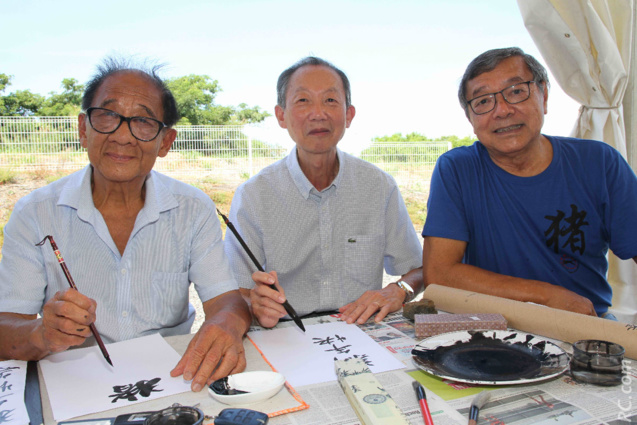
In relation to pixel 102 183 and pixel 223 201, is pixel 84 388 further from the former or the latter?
pixel 223 201

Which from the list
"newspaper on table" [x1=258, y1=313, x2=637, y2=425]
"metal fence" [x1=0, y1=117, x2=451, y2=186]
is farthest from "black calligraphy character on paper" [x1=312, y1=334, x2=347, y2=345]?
"metal fence" [x1=0, y1=117, x2=451, y2=186]

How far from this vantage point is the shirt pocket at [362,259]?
7.64 ft

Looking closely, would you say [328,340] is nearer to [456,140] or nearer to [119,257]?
[119,257]

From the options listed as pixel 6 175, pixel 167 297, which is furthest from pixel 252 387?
pixel 6 175

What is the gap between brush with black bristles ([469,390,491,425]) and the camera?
0.92 meters

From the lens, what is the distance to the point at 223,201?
390 inches

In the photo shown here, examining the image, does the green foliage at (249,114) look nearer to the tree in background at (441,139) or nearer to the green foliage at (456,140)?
the tree in background at (441,139)

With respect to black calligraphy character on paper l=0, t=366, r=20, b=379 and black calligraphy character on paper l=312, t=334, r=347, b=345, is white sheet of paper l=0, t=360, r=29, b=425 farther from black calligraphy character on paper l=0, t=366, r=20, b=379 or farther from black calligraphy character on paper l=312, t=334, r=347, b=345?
black calligraphy character on paper l=312, t=334, r=347, b=345

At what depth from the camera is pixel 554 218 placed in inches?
82.4

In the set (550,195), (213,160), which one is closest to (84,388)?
(550,195)

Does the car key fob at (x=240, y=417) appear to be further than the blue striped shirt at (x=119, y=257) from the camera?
No

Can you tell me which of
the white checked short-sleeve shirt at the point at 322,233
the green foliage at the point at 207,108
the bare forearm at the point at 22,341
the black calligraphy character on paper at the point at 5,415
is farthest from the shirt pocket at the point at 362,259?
the green foliage at the point at 207,108

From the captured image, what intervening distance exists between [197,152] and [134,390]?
978 centimetres

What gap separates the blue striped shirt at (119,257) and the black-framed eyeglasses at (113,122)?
21 cm
